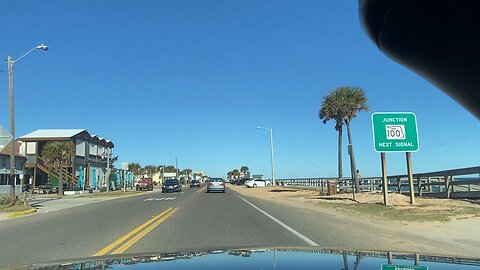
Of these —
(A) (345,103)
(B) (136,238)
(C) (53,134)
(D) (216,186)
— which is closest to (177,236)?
(B) (136,238)

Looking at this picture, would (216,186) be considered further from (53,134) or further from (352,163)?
(53,134)

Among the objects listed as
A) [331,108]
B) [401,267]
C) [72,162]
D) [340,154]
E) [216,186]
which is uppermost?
[331,108]

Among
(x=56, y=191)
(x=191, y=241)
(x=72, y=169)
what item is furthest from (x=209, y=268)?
(x=72, y=169)

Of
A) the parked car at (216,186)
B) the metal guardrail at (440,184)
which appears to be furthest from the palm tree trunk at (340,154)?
the parked car at (216,186)

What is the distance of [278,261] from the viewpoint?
582 centimetres

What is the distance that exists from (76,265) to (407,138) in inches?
755

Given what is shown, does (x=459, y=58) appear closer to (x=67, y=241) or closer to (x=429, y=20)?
(x=429, y=20)

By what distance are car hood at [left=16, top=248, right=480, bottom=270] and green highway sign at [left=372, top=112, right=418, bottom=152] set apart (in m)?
16.7

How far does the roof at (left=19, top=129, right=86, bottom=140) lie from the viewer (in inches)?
2557

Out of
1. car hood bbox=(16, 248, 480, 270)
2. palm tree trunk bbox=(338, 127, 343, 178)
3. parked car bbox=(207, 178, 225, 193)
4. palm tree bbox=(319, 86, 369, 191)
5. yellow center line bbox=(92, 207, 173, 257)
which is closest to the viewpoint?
car hood bbox=(16, 248, 480, 270)

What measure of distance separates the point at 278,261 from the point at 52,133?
66.1 m

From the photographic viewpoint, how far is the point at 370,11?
3.84 m

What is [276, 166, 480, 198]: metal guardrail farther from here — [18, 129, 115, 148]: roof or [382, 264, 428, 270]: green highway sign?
[18, 129, 115, 148]: roof

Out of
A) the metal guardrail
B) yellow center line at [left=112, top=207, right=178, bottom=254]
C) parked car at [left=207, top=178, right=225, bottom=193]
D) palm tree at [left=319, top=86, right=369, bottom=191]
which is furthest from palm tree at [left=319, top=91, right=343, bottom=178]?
yellow center line at [left=112, top=207, right=178, bottom=254]
